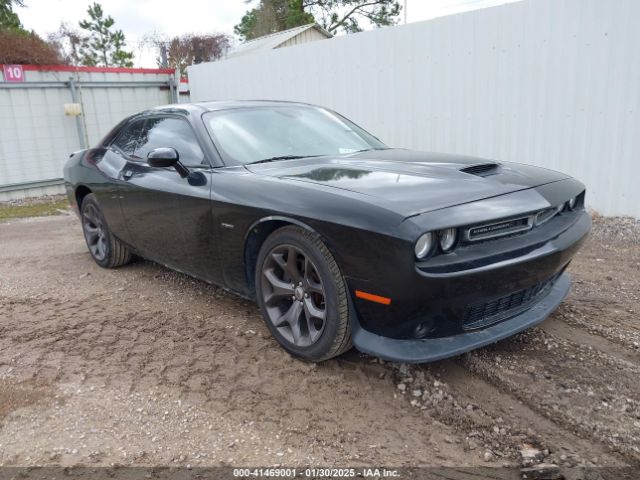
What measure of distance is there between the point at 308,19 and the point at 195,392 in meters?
26.7

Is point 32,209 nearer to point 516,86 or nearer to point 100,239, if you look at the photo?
point 100,239

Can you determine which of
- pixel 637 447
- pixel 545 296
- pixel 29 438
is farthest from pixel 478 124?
pixel 29 438

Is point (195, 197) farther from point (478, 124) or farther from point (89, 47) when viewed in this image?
point (89, 47)

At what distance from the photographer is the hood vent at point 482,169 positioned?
308 centimetres

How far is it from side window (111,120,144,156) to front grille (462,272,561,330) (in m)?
3.18

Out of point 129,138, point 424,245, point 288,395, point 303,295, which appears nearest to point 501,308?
point 424,245

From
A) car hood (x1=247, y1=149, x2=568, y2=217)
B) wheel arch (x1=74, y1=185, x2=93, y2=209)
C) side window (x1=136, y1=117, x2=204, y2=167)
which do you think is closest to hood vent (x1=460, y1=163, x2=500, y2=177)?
car hood (x1=247, y1=149, x2=568, y2=217)

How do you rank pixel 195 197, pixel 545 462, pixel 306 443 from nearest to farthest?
pixel 545 462 < pixel 306 443 < pixel 195 197

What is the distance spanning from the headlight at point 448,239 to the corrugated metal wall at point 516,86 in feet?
13.3

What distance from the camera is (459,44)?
668 centimetres

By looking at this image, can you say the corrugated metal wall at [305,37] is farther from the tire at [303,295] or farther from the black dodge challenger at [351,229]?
the tire at [303,295]

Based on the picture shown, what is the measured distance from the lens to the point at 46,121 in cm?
1019

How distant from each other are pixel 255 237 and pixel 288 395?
95 centimetres

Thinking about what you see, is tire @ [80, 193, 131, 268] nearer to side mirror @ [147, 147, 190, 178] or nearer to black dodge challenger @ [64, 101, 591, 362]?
black dodge challenger @ [64, 101, 591, 362]
